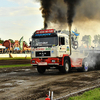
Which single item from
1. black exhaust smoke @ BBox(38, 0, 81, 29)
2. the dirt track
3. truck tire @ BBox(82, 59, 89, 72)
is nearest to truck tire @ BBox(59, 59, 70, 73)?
truck tire @ BBox(82, 59, 89, 72)

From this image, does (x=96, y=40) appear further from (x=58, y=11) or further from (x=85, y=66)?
(x=58, y=11)

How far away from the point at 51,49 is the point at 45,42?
2.17 ft

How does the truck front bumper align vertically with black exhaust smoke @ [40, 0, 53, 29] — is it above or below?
below

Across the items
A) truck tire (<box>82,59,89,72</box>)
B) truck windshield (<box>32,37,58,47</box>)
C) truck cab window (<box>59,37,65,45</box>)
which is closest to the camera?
truck windshield (<box>32,37,58,47</box>)

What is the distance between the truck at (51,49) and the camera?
15.1 m

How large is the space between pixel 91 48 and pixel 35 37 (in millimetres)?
5982

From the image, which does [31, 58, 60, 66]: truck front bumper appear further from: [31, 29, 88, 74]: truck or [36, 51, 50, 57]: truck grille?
[36, 51, 50, 57]: truck grille

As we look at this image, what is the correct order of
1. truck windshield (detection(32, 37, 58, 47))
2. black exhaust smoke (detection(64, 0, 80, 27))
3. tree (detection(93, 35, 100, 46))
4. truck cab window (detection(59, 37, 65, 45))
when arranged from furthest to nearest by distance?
tree (detection(93, 35, 100, 46)) < black exhaust smoke (detection(64, 0, 80, 27)) < truck cab window (detection(59, 37, 65, 45)) < truck windshield (detection(32, 37, 58, 47))

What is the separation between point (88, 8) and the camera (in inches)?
823

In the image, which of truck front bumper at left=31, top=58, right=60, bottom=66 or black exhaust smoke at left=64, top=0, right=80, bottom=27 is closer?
truck front bumper at left=31, top=58, right=60, bottom=66

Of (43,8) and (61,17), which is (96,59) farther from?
(43,8)

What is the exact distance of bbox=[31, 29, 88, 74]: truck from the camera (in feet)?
→ 49.6

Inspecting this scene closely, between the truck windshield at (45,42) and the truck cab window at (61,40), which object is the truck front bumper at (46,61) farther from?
the truck cab window at (61,40)

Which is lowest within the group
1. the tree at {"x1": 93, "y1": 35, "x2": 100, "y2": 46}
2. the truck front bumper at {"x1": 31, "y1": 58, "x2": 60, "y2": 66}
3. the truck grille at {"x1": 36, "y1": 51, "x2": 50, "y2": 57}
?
the truck front bumper at {"x1": 31, "y1": 58, "x2": 60, "y2": 66}
